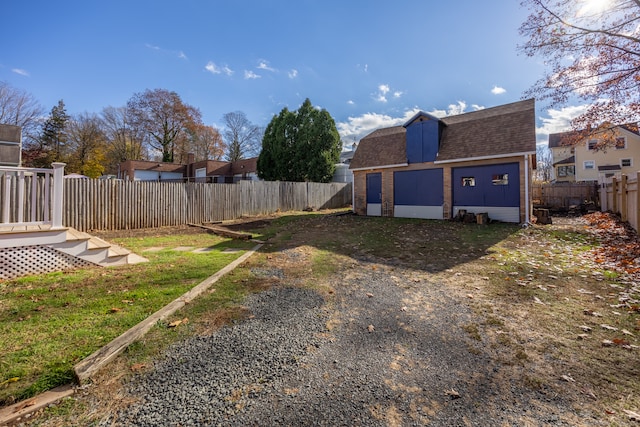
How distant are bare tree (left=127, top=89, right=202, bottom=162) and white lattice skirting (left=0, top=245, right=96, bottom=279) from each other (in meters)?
33.8

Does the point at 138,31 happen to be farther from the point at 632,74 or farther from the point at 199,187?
the point at 632,74

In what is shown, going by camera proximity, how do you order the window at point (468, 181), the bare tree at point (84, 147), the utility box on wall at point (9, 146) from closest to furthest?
the utility box on wall at point (9, 146)
the window at point (468, 181)
the bare tree at point (84, 147)

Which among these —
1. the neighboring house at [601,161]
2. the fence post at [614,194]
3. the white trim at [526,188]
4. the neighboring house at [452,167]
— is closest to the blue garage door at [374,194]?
the neighboring house at [452,167]

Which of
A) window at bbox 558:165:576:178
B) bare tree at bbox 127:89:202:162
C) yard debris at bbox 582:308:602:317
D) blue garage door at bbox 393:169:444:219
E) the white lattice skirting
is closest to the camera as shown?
yard debris at bbox 582:308:602:317

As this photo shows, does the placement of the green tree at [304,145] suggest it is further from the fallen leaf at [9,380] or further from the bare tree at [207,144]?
the fallen leaf at [9,380]

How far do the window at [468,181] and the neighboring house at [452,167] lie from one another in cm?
1

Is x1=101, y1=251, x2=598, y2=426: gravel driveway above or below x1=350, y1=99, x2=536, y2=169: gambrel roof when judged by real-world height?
below

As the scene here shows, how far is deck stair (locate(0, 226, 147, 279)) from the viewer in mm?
4758

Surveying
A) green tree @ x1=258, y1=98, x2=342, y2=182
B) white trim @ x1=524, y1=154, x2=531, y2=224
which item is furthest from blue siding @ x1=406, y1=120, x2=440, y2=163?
green tree @ x1=258, y1=98, x2=342, y2=182

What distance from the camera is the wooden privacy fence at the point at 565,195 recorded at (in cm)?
1830

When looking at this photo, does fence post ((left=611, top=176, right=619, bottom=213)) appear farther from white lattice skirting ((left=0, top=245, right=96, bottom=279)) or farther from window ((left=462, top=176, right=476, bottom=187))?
white lattice skirting ((left=0, top=245, right=96, bottom=279))

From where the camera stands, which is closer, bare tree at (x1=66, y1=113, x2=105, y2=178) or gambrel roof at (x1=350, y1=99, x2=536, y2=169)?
gambrel roof at (x1=350, y1=99, x2=536, y2=169)

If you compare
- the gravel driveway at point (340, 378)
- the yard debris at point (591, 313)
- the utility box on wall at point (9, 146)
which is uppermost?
the utility box on wall at point (9, 146)

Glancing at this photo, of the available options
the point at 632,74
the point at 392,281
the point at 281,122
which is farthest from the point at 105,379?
the point at 281,122
